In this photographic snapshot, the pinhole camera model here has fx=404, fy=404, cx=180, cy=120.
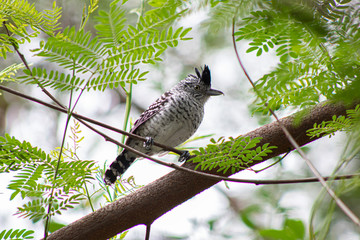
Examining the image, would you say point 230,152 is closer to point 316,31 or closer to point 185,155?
point 316,31

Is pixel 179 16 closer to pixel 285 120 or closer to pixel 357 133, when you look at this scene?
pixel 357 133

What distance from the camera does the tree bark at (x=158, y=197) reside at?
292 cm

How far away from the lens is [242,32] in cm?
192

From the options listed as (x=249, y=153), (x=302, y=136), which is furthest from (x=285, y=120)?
(x=249, y=153)

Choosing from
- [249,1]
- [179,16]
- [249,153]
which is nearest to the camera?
[249,1]

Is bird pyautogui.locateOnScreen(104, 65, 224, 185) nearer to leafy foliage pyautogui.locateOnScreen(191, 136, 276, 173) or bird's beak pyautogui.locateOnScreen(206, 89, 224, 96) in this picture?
bird's beak pyautogui.locateOnScreen(206, 89, 224, 96)

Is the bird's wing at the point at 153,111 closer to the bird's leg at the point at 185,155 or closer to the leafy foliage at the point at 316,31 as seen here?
the bird's leg at the point at 185,155

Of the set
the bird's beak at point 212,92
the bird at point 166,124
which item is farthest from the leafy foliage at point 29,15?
the bird's beak at point 212,92

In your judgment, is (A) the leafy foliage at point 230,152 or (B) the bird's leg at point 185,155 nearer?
(A) the leafy foliage at point 230,152

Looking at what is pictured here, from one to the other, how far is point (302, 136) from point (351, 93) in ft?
5.80

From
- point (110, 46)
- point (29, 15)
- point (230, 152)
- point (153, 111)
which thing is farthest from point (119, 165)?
point (110, 46)

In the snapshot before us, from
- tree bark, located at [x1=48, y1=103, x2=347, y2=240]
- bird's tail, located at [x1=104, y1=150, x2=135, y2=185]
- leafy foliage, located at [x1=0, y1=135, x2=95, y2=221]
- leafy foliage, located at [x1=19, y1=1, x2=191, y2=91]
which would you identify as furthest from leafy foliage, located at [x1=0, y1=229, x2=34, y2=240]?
bird's tail, located at [x1=104, y1=150, x2=135, y2=185]

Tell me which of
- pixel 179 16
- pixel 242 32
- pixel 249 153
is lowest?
pixel 249 153

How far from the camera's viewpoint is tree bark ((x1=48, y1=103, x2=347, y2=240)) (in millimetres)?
2920
